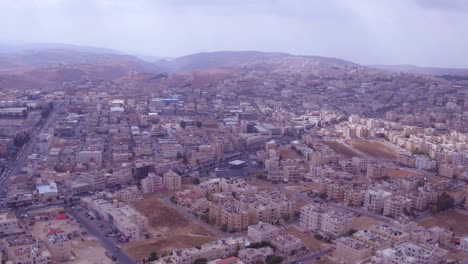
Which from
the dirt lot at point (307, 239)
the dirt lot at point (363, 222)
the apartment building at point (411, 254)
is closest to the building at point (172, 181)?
the dirt lot at point (307, 239)

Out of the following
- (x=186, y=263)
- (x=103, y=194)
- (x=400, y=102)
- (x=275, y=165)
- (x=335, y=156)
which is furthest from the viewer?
(x=400, y=102)

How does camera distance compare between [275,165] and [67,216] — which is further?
[275,165]

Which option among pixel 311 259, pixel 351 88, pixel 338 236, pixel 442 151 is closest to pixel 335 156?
pixel 442 151

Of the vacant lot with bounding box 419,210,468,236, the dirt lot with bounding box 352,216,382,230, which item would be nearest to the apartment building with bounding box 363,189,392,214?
the dirt lot with bounding box 352,216,382,230

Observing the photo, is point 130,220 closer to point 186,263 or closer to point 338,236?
point 186,263

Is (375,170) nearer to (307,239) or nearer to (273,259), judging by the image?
(307,239)

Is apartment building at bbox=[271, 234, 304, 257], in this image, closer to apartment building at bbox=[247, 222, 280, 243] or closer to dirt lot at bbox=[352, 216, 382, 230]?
apartment building at bbox=[247, 222, 280, 243]

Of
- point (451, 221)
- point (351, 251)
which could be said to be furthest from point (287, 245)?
point (451, 221)
